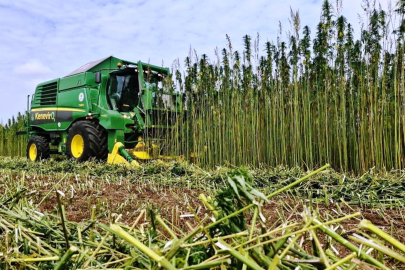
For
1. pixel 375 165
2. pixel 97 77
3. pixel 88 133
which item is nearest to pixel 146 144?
pixel 88 133

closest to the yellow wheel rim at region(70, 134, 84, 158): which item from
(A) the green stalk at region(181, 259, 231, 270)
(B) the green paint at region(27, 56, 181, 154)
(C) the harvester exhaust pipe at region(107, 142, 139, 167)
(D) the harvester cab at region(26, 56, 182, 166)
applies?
(D) the harvester cab at region(26, 56, 182, 166)

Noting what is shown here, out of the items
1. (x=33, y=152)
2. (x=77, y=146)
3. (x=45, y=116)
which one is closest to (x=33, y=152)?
(x=33, y=152)

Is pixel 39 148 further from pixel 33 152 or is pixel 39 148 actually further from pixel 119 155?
pixel 119 155

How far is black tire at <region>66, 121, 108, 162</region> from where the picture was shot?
5.90 metres

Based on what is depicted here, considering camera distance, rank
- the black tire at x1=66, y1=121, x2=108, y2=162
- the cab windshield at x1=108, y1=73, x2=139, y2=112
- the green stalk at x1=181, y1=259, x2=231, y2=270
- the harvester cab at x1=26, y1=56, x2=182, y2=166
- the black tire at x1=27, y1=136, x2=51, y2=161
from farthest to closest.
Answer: the black tire at x1=27, y1=136, x2=51, y2=161
the cab windshield at x1=108, y1=73, x2=139, y2=112
the black tire at x1=66, y1=121, x2=108, y2=162
the harvester cab at x1=26, y1=56, x2=182, y2=166
the green stalk at x1=181, y1=259, x2=231, y2=270

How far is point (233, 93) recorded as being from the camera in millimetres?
4715

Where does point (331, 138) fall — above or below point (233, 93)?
below

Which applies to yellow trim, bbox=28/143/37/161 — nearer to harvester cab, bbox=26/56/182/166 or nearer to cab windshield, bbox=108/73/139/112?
harvester cab, bbox=26/56/182/166

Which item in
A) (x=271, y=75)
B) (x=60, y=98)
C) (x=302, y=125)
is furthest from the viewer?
(x=60, y=98)

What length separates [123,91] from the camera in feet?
21.5

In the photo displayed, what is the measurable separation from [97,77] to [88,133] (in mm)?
1019

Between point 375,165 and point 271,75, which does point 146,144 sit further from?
point 375,165

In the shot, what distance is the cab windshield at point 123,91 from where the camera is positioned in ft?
21.3

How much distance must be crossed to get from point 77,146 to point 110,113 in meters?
1.12
